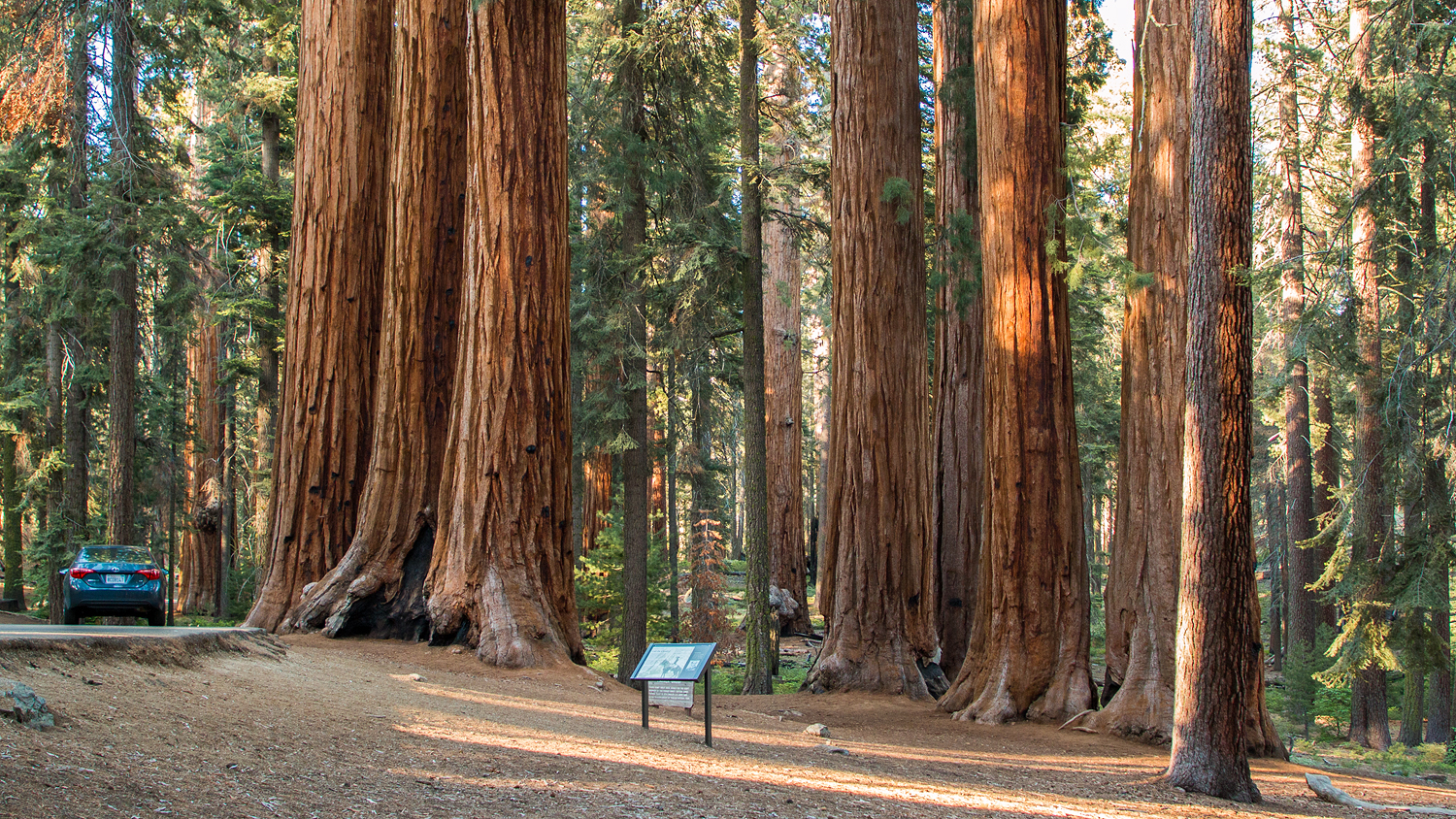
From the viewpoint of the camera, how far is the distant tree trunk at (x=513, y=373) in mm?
9969

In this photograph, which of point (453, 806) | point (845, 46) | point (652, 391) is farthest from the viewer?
point (652, 391)

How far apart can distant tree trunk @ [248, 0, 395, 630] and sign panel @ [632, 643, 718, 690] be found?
19.0ft

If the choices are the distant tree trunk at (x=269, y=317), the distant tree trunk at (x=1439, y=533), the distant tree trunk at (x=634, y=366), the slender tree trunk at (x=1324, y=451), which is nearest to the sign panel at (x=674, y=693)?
the distant tree trunk at (x=634, y=366)

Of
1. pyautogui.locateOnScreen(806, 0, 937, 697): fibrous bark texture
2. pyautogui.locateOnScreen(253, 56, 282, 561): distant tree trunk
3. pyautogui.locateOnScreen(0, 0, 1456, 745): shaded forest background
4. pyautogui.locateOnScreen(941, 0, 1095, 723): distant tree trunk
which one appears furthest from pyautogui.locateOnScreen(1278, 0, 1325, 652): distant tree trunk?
pyautogui.locateOnScreen(253, 56, 282, 561): distant tree trunk

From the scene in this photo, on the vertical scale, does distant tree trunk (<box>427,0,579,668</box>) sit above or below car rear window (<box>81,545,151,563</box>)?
above

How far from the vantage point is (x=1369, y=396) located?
1474 centimetres

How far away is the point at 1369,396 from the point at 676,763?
13.5 meters

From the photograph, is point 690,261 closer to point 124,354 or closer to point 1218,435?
point 1218,435

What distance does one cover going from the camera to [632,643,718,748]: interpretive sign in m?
6.74

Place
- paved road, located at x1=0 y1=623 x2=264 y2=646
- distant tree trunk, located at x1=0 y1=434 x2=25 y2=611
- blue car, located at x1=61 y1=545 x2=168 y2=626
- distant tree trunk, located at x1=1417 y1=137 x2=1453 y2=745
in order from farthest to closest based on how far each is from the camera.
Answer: distant tree trunk, located at x1=0 y1=434 x2=25 y2=611 < distant tree trunk, located at x1=1417 y1=137 x2=1453 y2=745 < blue car, located at x1=61 y1=545 x2=168 y2=626 < paved road, located at x1=0 y1=623 x2=264 y2=646

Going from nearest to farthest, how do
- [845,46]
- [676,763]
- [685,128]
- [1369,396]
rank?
[676,763] < [845,46] < [1369,396] < [685,128]

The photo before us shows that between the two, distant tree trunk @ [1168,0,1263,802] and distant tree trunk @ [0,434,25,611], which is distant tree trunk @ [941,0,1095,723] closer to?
distant tree trunk @ [1168,0,1263,802]

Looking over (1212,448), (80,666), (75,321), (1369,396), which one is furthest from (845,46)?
(75,321)

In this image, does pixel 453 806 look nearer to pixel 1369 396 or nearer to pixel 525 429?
pixel 525 429
